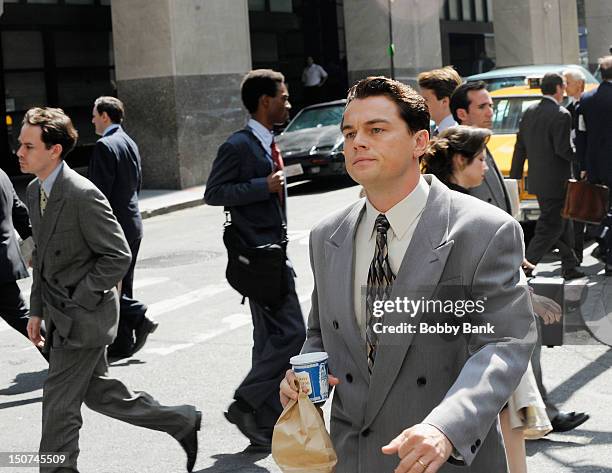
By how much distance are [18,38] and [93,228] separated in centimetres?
2061

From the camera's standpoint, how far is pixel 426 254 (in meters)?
3.20

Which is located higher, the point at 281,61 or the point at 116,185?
the point at 281,61

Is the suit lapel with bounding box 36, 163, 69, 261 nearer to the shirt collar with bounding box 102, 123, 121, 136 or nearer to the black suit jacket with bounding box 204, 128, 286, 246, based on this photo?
the black suit jacket with bounding box 204, 128, 286, 246

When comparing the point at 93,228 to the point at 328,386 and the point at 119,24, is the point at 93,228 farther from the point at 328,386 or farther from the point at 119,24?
the point at 119,24

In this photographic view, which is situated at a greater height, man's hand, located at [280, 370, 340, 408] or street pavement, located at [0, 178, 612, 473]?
man's hand, located at [280, 370, 340, 408]

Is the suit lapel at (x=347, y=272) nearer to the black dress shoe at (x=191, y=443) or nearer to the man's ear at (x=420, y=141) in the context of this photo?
the man's ear at (x=420, y=141)

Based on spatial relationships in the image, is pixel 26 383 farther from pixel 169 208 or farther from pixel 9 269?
pixel 169 208

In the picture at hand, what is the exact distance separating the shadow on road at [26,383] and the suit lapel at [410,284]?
5.64 meters

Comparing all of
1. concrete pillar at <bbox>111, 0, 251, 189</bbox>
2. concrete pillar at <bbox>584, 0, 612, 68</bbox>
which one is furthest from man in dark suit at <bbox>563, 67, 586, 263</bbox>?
concrete pillar at <bbox>584, 0, 612, 68</bbox>

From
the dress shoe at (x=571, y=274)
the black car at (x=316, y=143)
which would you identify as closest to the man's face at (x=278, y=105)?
the dress shoe at (x=571, y=274)

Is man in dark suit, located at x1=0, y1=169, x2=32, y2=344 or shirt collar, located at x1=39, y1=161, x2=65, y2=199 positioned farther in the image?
man in dark suit, located at x1=0, y1=169, x2=32, y2=344

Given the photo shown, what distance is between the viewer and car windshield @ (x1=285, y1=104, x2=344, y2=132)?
22672mm

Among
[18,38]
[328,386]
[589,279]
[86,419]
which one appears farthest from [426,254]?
[18,38]

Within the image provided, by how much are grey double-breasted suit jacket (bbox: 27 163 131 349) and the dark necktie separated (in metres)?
2.62
